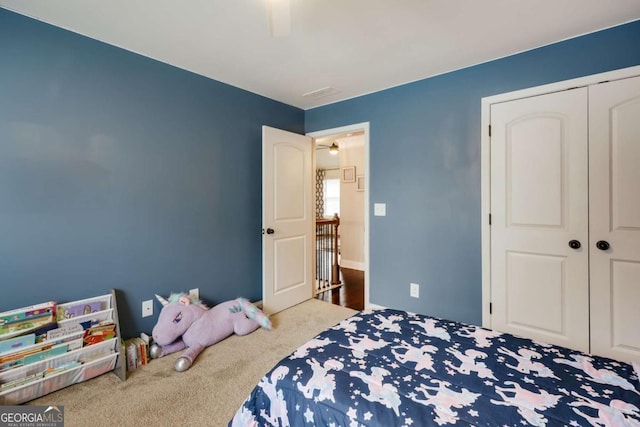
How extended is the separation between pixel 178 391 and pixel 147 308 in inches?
32.8

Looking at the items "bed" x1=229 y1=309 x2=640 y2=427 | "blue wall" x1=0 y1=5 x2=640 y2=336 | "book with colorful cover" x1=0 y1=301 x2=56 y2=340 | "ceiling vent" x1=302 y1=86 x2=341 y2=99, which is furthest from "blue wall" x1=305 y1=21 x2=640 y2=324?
"book with colorful cover" x1=0 y1=301 x2=56 y2=340

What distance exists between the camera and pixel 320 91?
3086mm

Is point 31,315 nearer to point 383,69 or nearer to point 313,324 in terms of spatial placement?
point 313,324

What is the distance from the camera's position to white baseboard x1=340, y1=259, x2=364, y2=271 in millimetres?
5475

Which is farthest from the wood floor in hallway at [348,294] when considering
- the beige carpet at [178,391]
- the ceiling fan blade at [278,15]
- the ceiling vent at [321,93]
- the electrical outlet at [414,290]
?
the ceiling fan blade at [278,15]

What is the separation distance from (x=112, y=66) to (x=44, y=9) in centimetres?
45

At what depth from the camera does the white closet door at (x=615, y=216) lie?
6.32ft

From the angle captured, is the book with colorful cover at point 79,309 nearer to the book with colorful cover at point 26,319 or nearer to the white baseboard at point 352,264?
the book with colorful cover at point 26,319

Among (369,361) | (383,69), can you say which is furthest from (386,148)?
(369,361)

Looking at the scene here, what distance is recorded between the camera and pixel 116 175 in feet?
7.28

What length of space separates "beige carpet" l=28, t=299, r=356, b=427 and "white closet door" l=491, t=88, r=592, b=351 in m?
1.90

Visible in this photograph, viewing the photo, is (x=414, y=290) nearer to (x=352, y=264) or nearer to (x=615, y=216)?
(x=615, y=216)

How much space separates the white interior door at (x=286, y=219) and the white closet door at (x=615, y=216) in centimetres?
258

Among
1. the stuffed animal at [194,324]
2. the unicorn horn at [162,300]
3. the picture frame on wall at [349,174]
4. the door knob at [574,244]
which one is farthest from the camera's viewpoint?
the picture frame on wall at [349,174]
